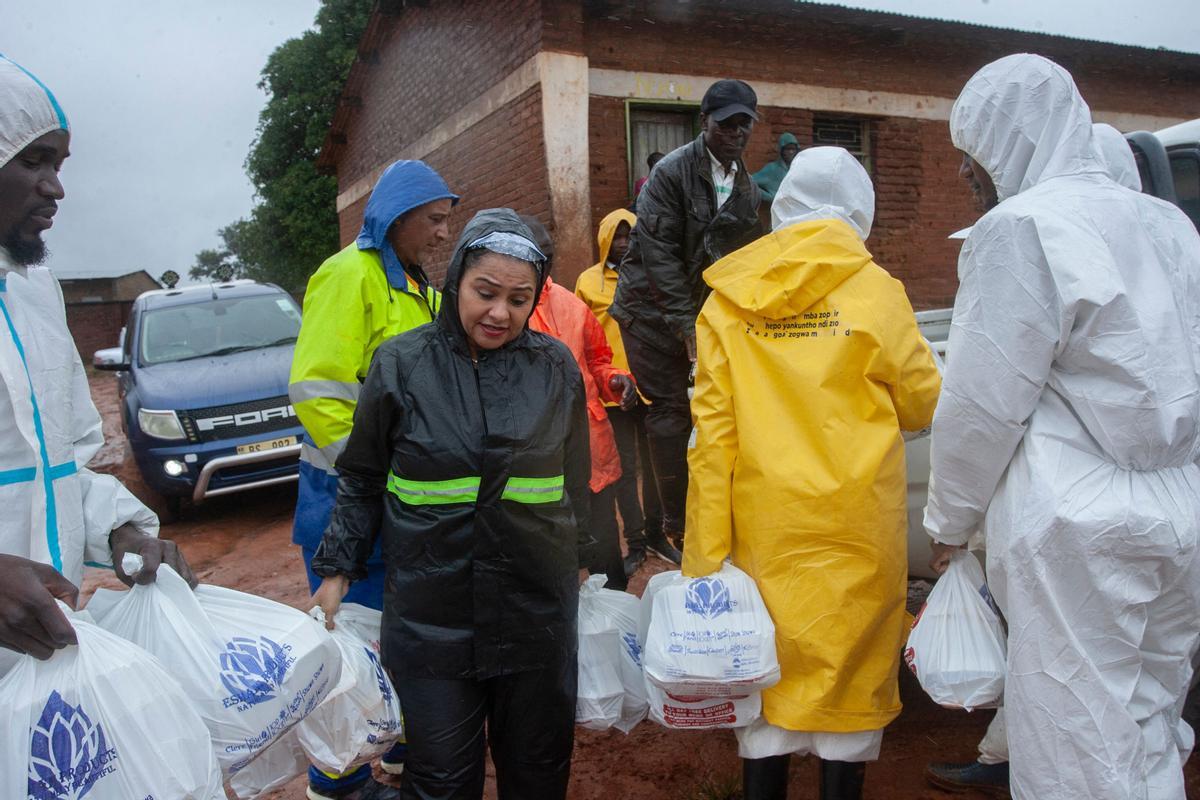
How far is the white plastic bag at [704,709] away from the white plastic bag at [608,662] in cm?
19

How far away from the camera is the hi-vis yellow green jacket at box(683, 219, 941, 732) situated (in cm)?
219

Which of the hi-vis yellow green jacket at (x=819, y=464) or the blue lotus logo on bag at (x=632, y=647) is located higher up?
the hi-vis yellow green jacket at (x=819, y=464)

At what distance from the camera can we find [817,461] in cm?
222

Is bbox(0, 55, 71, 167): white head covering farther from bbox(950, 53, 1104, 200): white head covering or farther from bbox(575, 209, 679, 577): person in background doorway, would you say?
bbox(575, 209, 679, 577): person in background doorway

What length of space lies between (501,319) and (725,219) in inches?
80.8

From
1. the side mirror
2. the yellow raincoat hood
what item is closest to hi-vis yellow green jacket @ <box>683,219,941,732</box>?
the yellow raincoat hood

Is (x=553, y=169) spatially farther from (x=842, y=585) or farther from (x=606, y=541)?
(x=842, y=585)

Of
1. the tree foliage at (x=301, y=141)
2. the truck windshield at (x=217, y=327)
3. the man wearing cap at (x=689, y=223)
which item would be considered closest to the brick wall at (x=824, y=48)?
the truck windshield at (x=217, y=327)

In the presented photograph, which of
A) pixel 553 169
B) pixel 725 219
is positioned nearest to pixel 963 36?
pixel 553 169

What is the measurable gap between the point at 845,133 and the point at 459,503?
30.3ft

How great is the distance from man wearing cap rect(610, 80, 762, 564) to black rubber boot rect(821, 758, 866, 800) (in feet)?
5.68

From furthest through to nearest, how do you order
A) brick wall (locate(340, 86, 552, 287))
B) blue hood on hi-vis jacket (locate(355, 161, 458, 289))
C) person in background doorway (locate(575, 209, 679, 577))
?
brick wall (locate(340, 86, 552, 287)), person in background doorway (locate(575, 209, 679, 577)), blue hood on hi-vis jacket (locate(355, 161, 458, 289))

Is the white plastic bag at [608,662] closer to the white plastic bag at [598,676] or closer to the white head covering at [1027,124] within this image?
the white plastic bag at [598,676]

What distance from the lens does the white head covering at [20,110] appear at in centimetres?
159
